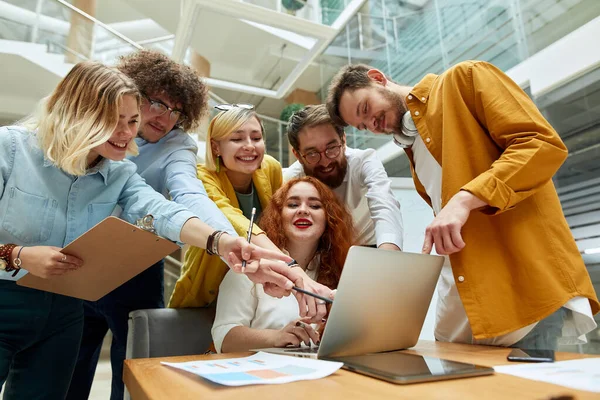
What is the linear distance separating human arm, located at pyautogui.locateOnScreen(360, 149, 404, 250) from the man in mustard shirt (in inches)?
14.3

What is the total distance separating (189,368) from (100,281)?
669 millimetres

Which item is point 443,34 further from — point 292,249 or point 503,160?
point 503,160

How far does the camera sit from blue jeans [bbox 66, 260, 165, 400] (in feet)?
5.65

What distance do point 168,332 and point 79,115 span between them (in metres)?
0.82

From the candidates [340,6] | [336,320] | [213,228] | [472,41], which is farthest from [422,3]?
[336,320]

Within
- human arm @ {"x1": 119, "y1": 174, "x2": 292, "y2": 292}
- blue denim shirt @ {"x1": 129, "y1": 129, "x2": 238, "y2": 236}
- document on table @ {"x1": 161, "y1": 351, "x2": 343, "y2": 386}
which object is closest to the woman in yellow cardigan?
blue denim shirt @ {"x1": 129, "y1": 129, "x2": 238, "y2": 236}

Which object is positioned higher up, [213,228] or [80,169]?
[80,169]

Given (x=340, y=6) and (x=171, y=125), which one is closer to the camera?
(x=171, y=125)

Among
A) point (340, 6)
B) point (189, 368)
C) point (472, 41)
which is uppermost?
point (340, 6)

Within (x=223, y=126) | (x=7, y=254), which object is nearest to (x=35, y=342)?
(x=7, y=254)

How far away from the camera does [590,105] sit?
2.98m

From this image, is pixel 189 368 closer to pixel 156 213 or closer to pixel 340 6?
pixel 156 213

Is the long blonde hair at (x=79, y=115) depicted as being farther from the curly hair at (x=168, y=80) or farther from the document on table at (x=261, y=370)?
the document on table at (x=261, y=370)

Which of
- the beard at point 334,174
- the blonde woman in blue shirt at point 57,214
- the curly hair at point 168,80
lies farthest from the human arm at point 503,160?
the curly hair at point 168,80
